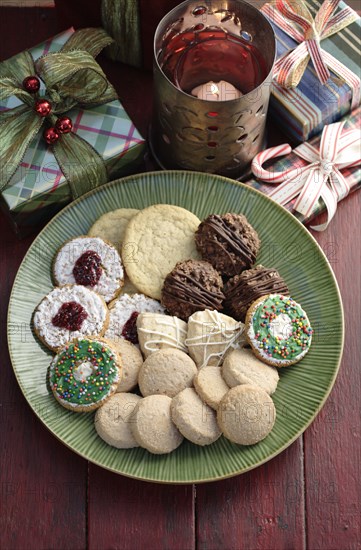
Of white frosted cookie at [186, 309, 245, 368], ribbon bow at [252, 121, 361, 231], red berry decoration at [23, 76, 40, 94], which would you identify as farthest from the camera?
ribbon bow at [252, 121, 361, 231]

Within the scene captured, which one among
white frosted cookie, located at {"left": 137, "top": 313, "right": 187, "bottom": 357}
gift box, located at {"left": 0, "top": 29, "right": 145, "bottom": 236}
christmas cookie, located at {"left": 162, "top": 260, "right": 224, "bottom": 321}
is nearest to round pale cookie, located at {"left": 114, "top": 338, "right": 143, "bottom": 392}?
white frosted cookie, located at {"left": 137, "top": 313, "right": 187, "bottom": 357}

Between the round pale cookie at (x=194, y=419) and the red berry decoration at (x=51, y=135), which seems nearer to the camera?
the round pale cookie at (x=194, y=419)

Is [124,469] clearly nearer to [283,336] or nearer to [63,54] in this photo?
[283,336]

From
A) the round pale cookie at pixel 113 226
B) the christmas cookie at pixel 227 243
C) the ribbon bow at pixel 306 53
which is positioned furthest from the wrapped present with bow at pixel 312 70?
the round pale cookie at pixel 113 226

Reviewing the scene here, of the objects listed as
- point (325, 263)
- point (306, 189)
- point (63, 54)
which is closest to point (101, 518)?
point (325, 263)

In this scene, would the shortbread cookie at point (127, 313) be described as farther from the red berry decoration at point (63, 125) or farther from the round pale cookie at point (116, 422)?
the red berry decoration at point (63, 125)

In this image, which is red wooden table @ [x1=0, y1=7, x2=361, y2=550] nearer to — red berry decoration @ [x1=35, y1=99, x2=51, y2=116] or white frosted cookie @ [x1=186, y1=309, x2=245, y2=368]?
white frosted cookie @ [x1=186, y1=309, x2=245, y2=368]
